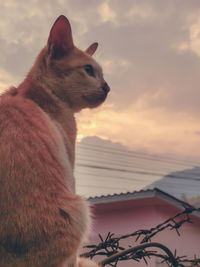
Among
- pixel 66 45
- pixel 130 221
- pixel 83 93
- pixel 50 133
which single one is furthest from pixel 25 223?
pixel 130 221

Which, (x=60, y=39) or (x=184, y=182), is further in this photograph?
(x=184, y=182)

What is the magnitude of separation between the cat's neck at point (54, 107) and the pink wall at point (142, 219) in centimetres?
478

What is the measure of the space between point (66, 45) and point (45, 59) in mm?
150

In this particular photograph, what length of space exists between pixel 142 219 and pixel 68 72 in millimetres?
5281

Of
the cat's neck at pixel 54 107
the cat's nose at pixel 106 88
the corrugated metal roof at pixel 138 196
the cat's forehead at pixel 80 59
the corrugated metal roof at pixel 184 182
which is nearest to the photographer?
the cat's neck at pixel 54 107

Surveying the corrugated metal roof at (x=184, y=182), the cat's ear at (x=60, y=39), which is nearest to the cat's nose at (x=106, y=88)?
the cat's ear at (x=60, y=39)

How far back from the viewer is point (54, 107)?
172 cm

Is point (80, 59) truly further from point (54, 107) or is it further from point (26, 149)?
point (26, 149)

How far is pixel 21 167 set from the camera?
124 centimetres

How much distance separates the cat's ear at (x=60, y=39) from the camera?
182 centimetres

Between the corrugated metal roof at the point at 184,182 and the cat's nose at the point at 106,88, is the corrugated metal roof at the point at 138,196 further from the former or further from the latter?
the cat's nose at the point at 106,88

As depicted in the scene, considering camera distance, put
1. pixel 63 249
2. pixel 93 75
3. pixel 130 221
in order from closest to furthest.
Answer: pixel 63 249
pixel 93 75
pixel 130 221

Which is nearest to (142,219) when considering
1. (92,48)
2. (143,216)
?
(143,216)

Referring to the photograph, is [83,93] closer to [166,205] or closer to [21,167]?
[21,167]
